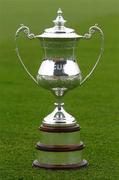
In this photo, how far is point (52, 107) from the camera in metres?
10.2

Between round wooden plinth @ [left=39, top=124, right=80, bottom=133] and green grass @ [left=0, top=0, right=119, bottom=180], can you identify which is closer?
round wooden plinth @ [left=39, top=124, right=80, bottom=133]

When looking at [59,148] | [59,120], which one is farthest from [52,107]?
[59,148]

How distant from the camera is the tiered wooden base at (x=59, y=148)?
645cm

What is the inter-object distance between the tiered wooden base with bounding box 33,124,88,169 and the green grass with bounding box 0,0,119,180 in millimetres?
89

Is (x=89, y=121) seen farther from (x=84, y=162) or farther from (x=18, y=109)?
(x=84, y=162)

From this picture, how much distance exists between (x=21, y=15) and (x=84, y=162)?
64.2 feet

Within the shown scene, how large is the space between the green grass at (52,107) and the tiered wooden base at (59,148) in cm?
9

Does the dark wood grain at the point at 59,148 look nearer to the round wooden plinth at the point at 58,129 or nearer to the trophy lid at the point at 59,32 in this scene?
the round wooden plinth at the point at 58,129

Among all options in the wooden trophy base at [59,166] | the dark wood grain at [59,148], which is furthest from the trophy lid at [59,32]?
the wooden trophy base at [59,166]

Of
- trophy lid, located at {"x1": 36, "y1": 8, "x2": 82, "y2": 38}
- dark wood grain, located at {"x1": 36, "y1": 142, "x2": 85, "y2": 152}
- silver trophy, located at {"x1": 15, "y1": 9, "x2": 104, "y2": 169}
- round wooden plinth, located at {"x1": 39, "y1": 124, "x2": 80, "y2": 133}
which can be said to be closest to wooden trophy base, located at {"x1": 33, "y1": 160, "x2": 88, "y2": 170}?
silver trophy, located at {"x1": 15, "y1": 9, "x2": 104, "y2": 169}

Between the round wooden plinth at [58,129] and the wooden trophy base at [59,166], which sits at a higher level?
the round wooden plinth at [58,129]

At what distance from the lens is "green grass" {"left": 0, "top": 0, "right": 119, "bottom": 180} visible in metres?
6.57

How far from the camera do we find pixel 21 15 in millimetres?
25969

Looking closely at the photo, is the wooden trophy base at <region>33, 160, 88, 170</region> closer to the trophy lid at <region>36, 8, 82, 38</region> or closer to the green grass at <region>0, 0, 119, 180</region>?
the green grass at <region>0, 0, 119, 180</region>
